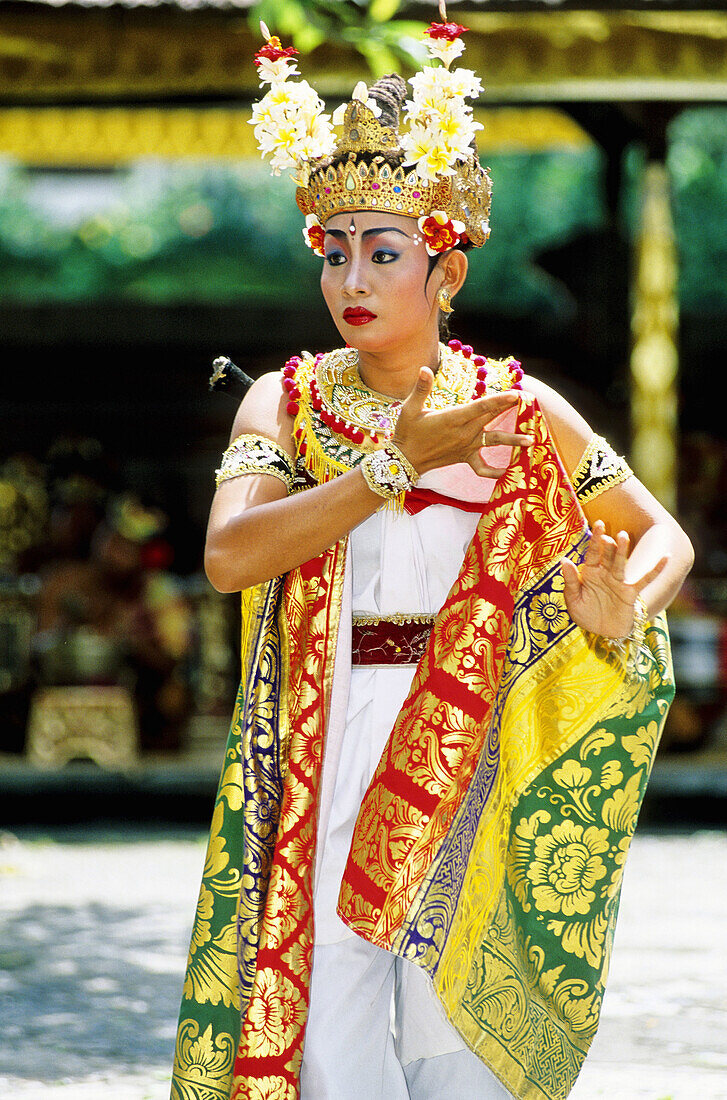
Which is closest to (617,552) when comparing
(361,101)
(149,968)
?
(361,101)

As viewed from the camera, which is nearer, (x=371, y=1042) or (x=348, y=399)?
(x=371, y=1042)

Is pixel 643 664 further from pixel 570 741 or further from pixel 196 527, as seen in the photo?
pixel 196 527

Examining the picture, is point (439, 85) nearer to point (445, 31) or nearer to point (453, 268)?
point (445, 31)

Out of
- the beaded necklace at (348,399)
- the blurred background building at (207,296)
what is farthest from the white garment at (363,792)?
the blurred background building at (207,296)

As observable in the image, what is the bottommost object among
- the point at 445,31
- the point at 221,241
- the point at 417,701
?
the point at 417,701

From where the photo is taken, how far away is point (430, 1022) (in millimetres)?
2508

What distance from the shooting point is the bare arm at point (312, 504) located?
2254mm

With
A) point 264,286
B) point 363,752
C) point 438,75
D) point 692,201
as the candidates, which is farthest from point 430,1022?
point 692,201

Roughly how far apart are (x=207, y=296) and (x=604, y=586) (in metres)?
8.19

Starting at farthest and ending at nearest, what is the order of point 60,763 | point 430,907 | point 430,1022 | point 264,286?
point 264,286, point 60,763, point 430,1022, point 430,907

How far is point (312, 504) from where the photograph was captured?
7.58ft

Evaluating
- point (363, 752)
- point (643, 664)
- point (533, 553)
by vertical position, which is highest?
point (533, 553)

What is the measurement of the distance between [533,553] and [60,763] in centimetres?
612

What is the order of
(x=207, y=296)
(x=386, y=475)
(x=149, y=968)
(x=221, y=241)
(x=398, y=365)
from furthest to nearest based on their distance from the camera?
(x=221, y=241), (x=207, y=296), (x=149, y=968), (x=398, y=365), (x=386, y=475)
